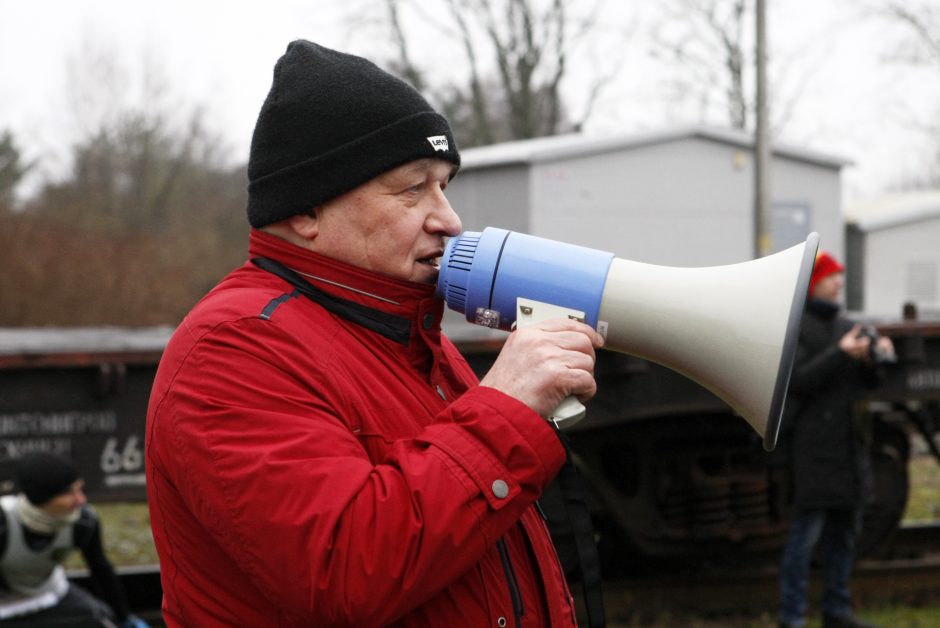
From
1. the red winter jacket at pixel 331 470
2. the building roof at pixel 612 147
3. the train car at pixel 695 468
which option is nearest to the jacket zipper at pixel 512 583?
the red winter jacket at pixel 331 470

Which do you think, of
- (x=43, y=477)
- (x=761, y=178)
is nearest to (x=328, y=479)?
(x=43, y=477)

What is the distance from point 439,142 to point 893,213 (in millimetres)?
12575

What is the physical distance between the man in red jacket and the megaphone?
78 millimetres

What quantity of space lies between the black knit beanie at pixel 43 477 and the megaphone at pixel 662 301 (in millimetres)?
3335

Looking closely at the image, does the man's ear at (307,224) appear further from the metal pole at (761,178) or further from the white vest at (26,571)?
the metal pole at (761,178)

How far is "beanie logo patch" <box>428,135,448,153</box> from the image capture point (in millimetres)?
1783

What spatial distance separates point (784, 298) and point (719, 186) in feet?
Result: 32.6

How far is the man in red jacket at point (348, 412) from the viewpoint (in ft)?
4.71

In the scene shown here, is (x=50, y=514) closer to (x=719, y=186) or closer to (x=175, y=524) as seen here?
(x=175, y=524)

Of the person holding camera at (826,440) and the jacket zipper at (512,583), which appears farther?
the person holding camera at (826,440)

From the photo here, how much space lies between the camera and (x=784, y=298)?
176 cm

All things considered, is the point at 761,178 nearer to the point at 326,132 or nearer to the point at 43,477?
the point at 43,477

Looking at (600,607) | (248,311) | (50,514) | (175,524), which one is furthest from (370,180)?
(50,514)

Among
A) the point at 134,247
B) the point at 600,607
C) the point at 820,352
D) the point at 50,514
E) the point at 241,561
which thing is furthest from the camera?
the point at 134,247
